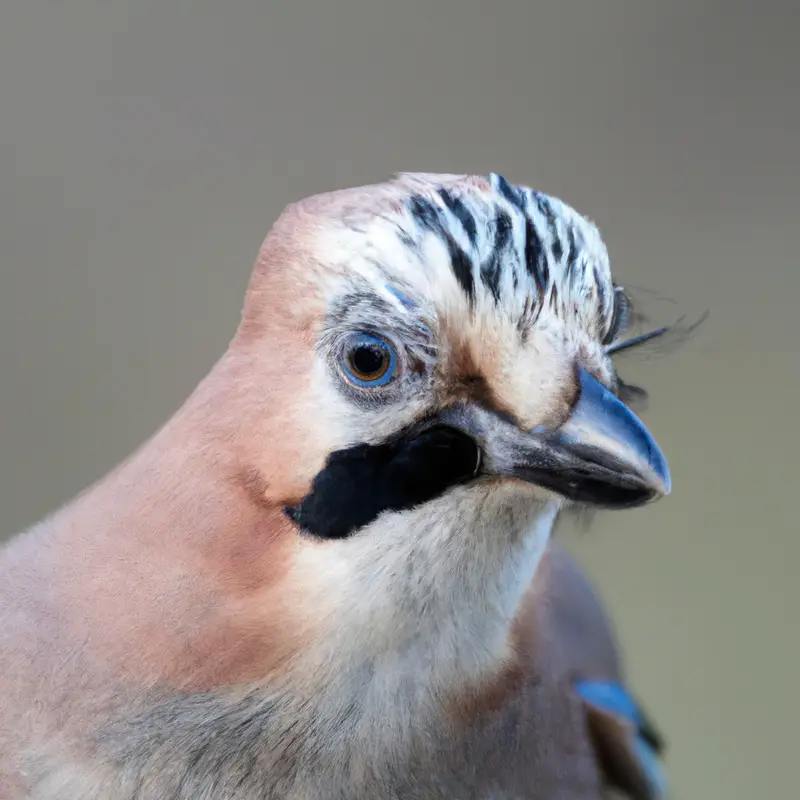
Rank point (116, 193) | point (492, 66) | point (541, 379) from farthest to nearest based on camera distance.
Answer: point (492, 66), point (116, 193), point (541, 379)

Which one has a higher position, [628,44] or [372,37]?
[628,44]

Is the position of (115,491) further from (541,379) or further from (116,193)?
(116,193)

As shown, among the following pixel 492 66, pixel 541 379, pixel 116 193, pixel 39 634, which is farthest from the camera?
pixel 492 66

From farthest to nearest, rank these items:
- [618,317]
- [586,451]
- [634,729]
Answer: [634,729] < [618,317] < [586,451]

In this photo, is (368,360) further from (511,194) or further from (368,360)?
(511,194)

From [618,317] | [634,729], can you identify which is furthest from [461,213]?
[634,729]

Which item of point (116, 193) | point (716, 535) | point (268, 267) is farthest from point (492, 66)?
point (268, 267)

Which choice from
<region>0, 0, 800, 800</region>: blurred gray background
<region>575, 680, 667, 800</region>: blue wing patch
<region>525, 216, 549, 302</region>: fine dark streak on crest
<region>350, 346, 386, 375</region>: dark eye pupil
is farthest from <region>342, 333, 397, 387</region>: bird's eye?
<region>0, 0, 800, 800</region>: blurred gray background
